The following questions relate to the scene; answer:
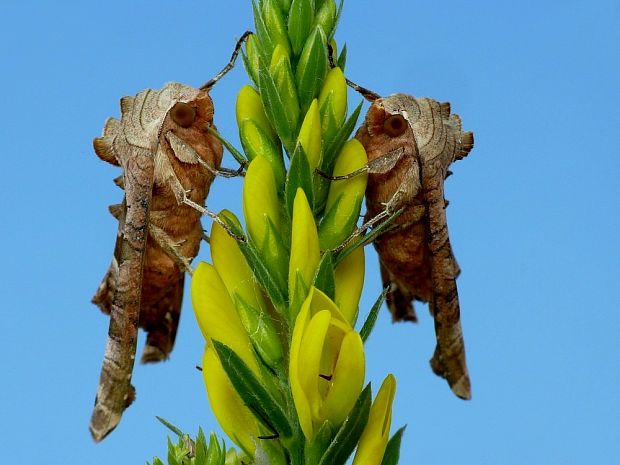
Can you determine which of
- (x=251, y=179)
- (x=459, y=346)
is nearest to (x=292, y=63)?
(x=251, y=179)

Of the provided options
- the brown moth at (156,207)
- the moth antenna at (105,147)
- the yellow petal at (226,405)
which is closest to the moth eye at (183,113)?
the brown moth at (156,207)

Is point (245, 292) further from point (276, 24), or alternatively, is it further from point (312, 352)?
point (276, 24)

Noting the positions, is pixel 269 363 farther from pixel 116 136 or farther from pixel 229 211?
pixel 116 136

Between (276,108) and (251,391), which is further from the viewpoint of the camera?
A: (276,108)

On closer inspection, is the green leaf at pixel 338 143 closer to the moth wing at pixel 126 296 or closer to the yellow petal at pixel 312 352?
the yellow petal at pixel 312 352

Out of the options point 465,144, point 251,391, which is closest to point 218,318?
point 251,391

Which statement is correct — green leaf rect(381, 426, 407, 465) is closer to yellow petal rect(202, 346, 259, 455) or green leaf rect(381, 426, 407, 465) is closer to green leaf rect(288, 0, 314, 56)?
yellow petal rect(202, 346, 259, 455)

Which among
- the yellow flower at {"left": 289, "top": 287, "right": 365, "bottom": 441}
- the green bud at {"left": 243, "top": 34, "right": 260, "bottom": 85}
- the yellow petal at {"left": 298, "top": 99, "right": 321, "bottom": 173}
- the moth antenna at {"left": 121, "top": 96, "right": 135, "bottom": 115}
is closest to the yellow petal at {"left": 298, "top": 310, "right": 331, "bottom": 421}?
the yellow flower at {"left": 289, "top": 287, "right": 365, "bottom": 441}
